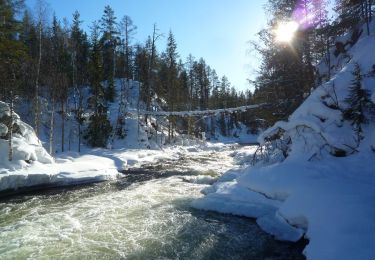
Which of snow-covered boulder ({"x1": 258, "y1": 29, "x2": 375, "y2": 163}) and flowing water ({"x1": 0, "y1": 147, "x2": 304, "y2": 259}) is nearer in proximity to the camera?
flowing water ({"x1": 0, "y1": 147, "x2": 304, "y2": 259})

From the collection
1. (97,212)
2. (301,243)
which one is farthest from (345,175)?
(97,212)

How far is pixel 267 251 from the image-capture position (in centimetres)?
848

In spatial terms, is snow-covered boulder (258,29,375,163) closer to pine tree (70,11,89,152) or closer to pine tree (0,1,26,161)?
pine tree (0,1,26,161)

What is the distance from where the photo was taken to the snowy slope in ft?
23.8

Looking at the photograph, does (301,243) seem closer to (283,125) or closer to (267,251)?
(267,251)

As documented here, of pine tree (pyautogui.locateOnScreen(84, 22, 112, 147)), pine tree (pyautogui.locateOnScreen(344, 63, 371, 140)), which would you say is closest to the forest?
pine tree (pyautogui.locateOnScreen(84, 22, 112, 147))

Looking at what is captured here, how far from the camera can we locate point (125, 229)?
10.2m

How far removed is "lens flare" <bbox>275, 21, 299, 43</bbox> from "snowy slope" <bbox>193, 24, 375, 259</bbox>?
5.29 metres

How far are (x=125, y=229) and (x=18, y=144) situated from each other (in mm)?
11082

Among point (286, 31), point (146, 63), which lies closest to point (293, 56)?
point (286, 31)

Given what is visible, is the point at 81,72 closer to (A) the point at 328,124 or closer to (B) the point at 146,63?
(B) the point at 146,63

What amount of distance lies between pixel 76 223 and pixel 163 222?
2.74 meters

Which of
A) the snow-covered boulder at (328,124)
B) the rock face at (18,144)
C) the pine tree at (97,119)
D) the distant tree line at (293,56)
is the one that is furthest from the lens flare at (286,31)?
the pine tree at (97,119)

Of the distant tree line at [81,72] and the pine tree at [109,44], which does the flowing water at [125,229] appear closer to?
the distant tree line at [81,72]
